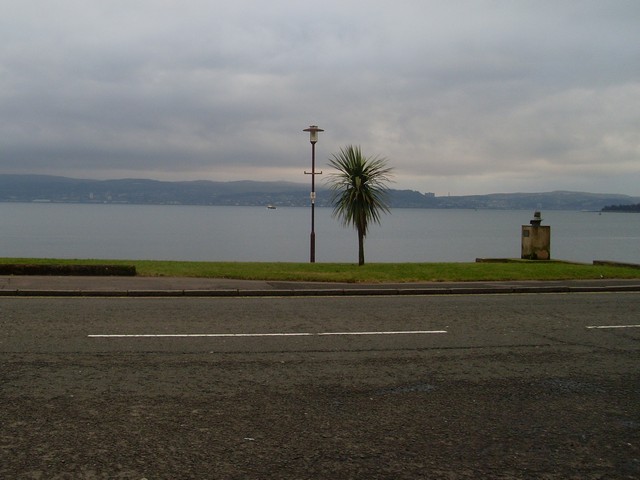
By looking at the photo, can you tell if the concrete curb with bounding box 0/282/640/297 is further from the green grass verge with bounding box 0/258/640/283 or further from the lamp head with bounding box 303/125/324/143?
the lamp head with bounding box 303/125/324/143

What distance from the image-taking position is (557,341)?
10125 mm

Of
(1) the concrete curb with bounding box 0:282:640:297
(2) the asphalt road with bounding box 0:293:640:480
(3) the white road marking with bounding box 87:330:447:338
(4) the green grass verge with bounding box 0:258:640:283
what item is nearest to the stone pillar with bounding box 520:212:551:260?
(4) the green grass verge with bounding box 0:258:640:283

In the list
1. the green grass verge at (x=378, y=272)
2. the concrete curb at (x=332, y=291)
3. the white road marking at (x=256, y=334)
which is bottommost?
the white road marking at (x=256, y=334)

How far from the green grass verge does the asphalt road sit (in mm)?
6245

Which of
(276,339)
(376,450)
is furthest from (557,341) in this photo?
(376,450)

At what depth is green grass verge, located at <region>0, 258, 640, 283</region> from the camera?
18.4m

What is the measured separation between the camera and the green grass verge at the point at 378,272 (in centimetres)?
1837

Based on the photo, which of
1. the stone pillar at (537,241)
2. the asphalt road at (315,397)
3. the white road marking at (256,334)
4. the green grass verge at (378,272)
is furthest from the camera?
the stone pillar at (537,241)

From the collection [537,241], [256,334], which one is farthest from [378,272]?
[256,334]

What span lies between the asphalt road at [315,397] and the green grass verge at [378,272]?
6.25 meters

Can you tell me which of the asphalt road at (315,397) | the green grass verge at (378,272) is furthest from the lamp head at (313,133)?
the asphalt road at (315,397)

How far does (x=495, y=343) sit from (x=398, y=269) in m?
10.9

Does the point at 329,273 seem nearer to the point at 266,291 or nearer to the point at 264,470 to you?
the point at 266,291

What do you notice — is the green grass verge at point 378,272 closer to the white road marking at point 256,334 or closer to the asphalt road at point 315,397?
the asphalt road at point 315,397
